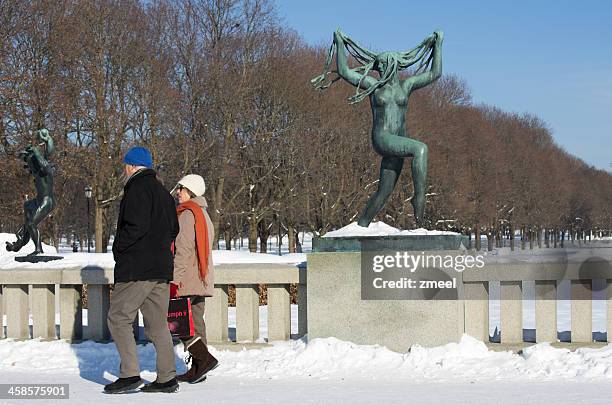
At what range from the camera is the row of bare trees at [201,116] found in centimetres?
3198

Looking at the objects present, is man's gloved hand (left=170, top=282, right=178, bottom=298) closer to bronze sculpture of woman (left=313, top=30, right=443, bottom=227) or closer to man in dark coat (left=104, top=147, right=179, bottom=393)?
man in dark coat (left=104, top=147, right=179, bottom=393)

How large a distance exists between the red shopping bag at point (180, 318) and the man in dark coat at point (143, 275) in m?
0.40

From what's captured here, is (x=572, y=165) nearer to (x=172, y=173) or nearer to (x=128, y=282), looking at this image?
(x=172, y=173)

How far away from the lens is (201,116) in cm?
3684

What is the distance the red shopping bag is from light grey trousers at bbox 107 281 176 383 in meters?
0.38

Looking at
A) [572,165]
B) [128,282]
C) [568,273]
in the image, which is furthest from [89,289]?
[572,165]

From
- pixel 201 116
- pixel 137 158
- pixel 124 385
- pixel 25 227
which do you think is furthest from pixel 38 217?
pixel 201 116

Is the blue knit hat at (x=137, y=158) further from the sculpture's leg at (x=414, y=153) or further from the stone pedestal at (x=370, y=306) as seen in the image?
the sculpture's leg at (x=414, y=153)

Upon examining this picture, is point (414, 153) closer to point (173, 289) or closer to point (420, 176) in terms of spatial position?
point (420, 176)

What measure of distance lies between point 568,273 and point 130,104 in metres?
27.6

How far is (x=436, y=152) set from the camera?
1820 inches

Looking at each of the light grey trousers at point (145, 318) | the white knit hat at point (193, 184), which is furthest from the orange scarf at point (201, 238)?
the light grey trousers at point (145, 318)

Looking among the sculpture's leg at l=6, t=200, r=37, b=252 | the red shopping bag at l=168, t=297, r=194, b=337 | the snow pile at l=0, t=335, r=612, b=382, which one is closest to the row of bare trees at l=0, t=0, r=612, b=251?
the sculpture's leg at l=6, t=200, r=37, b=252

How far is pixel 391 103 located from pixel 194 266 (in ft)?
10.5
